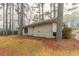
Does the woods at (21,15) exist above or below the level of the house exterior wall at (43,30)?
above

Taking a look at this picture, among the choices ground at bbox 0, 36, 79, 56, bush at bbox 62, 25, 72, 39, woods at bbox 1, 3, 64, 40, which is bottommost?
ground at bbox 0, 36, 79, 56

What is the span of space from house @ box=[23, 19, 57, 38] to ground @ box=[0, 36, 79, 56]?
0.14 ft

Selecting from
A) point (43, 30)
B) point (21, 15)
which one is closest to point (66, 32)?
point (43, 30)

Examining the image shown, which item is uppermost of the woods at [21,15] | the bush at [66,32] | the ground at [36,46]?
the woods at [21,15]

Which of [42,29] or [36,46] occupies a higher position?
[42,29]

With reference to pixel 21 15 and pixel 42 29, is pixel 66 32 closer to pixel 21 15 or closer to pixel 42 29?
pixel 42 29

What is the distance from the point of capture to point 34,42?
17.6 feet

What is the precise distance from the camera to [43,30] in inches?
212

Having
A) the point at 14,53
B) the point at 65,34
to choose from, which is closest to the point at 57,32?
the point at 65,34

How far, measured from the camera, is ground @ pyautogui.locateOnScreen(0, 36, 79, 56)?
211 inches

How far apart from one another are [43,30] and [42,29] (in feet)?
0.05

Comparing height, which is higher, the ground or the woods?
the woods

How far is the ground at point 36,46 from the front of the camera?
5.35 metres

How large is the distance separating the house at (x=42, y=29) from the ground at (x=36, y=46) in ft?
0.14
